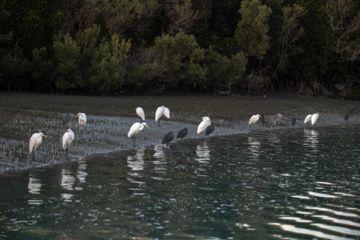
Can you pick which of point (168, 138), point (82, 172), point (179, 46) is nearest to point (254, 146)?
point (168, 138)

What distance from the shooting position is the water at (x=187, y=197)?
374 inches

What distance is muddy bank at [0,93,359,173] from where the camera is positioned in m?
17.9

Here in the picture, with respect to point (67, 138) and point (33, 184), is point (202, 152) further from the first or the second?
point (33, 184)

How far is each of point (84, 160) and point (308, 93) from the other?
43.5 m

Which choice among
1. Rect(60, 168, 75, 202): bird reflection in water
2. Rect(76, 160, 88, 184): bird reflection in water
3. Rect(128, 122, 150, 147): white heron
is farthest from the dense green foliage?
Rect(60, 168, 75, 202): bird reflection in water

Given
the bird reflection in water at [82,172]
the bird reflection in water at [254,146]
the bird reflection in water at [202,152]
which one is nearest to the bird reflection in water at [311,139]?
the bird reflection in water at [254,146]

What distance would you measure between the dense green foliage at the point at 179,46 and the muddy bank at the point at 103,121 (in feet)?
18.9

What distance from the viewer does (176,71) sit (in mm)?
45219

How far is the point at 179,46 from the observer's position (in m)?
45.3

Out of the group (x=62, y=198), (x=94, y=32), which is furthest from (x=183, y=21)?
(x=62, y=198)

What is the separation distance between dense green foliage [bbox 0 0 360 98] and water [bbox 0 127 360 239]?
2258 centimetres

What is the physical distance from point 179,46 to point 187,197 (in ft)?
112

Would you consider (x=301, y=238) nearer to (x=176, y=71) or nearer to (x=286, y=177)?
(x=286, y=177)

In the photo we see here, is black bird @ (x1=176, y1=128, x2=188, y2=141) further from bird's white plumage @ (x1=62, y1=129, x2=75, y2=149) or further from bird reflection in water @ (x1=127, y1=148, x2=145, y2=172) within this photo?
bird's white plumage @ (x1=62, y1=129, x2=75, y2=149)
